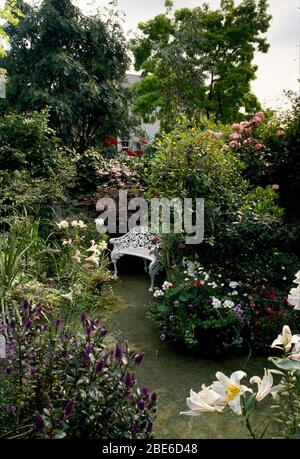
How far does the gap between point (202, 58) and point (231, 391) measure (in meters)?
15.0

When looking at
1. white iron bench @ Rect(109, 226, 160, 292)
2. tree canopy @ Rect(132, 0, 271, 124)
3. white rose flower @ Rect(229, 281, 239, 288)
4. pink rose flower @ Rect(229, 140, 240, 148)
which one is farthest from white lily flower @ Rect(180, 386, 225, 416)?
tree canopy @ Rect(132, 0, 271, 124)

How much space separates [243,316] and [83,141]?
9.07 m

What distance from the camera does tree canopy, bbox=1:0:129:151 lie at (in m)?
9.93

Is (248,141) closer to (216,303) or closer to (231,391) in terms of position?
(216,303)

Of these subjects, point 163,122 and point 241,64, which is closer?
point 163,122

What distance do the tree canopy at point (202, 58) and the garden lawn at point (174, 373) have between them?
412 inches

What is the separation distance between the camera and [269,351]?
3709mm

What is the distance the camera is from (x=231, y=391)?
1.16 m

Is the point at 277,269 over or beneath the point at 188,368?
over

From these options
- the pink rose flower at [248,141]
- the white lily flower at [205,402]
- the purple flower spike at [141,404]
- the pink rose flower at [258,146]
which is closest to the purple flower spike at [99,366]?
the purple flower spike at [141,404]

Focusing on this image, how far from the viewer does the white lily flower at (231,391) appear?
1123mm

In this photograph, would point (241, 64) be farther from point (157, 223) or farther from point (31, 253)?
point (31, 253)
